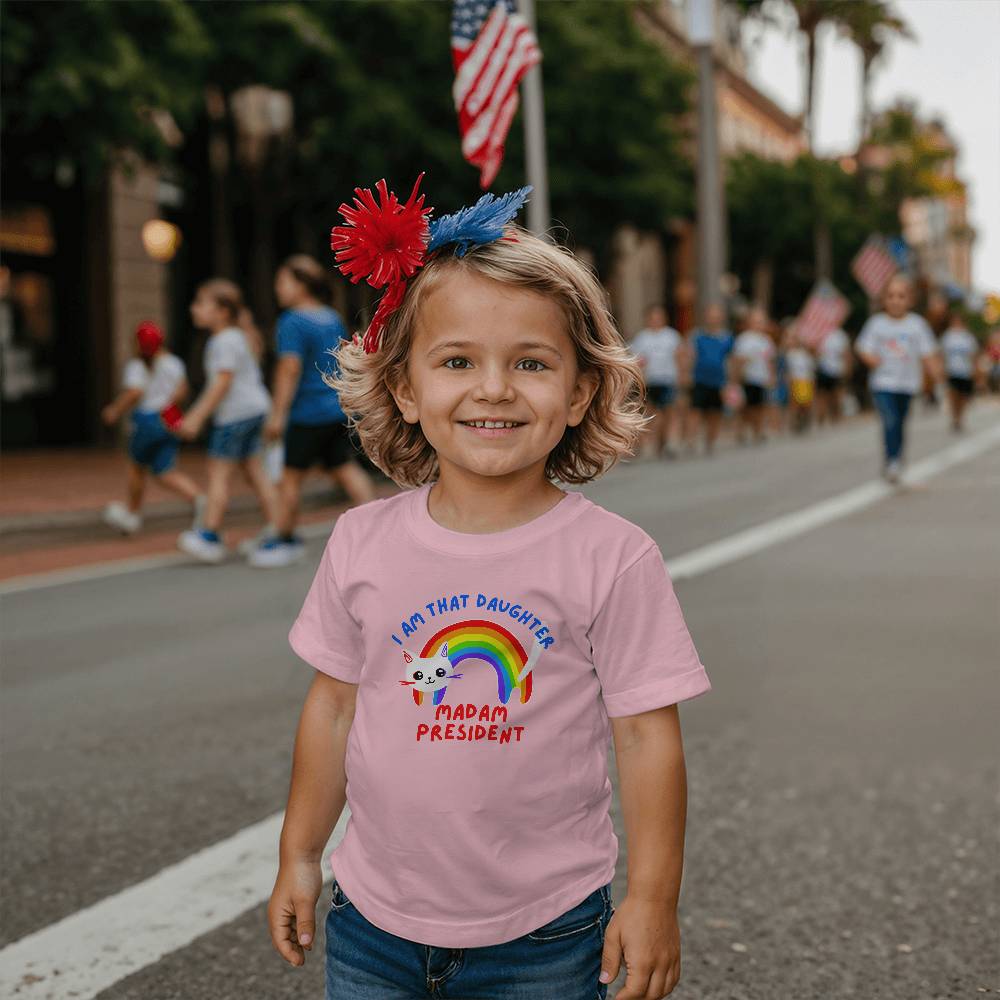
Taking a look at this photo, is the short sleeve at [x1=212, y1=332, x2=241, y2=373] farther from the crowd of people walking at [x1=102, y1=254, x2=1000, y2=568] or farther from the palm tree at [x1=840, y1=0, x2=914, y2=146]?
the palm tree at [x1=840, y1=0, x2=914, y2=146]

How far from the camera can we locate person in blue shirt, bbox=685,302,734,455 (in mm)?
21500

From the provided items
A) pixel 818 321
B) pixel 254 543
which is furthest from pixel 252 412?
pixel 818 321

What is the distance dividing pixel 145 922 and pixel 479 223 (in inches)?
76.3

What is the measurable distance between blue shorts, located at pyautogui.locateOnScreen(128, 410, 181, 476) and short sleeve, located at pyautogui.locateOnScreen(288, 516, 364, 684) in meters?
9.41

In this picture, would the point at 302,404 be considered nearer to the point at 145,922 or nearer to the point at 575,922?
the point at 145,922

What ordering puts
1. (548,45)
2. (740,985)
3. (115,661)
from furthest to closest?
(548,45)
(115,661)
(740,985)

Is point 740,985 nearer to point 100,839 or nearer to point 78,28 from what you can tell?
point 100,839

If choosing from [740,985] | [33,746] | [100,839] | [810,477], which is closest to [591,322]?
[740,985]

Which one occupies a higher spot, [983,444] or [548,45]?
[548,45]

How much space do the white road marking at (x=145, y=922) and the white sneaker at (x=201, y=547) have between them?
592 cm

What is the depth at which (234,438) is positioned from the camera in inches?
406

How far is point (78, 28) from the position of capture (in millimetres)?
14078

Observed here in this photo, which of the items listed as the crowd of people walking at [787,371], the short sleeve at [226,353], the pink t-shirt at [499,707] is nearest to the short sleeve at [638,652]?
the pink t-shirt at [499,707]

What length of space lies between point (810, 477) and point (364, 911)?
15.0 meters
